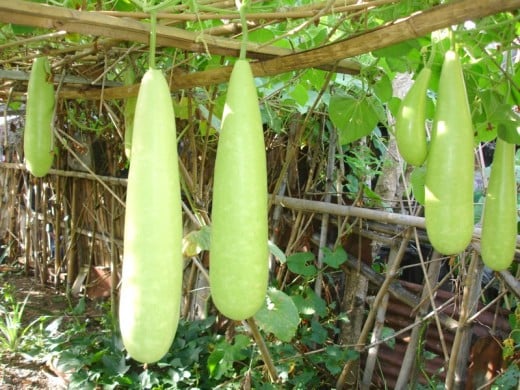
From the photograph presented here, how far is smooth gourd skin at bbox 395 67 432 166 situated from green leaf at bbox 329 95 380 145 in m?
0.59

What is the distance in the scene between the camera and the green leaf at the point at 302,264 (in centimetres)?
266

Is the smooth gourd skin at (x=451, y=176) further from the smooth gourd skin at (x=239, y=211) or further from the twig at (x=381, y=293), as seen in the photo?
the twig at (x=381, y=293)

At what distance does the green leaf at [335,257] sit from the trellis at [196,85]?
8cm

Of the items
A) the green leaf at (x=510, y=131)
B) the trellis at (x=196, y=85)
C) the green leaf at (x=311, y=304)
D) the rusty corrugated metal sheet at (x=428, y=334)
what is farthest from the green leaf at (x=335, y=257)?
the green leaf at (x=510, y=131)

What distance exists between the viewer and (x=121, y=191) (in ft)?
12.8

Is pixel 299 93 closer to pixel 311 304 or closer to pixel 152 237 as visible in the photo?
pixel 311 304

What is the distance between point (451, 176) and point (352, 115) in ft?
2.45

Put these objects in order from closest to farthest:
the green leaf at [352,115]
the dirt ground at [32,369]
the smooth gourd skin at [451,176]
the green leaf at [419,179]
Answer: the smooth gourd skin at [451,176], the green leaf at [419,179], the green leaf at [352,115], the dirt ground at [32,369]

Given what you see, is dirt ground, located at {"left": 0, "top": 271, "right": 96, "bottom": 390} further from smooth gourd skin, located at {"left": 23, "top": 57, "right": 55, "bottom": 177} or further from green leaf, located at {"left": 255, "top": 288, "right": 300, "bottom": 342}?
smooth gourd skin, located at {"left": 23, "top": 57, "right": 55, "bottom": 177}

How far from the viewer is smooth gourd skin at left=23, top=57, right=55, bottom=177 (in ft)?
3.75

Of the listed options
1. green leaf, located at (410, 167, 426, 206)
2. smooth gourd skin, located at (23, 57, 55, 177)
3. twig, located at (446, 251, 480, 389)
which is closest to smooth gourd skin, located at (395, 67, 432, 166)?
green leaf, located at (410, 167, 426, 206)

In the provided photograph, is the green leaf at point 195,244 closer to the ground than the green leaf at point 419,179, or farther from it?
closer to the ground

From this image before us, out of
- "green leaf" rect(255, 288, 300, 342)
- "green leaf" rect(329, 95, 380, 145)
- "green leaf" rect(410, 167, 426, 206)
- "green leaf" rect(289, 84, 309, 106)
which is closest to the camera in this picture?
"green leaf" rect(410, 167, 426, 206)

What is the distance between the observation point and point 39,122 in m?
1.16
